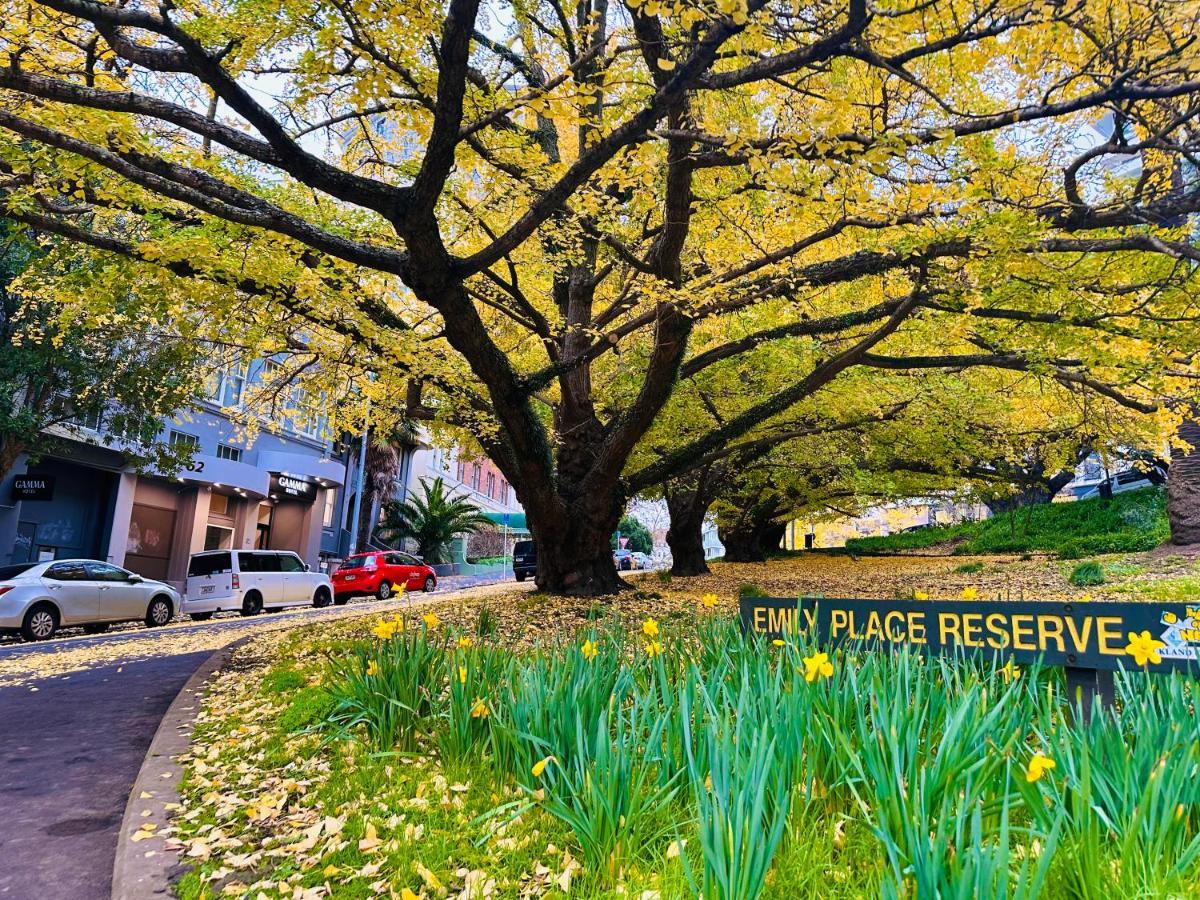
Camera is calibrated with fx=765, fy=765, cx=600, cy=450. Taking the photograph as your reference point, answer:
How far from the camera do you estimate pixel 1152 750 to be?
256 cm

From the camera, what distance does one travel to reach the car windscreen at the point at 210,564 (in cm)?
1842

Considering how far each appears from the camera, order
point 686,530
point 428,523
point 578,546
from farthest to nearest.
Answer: point 428,523 → point 686,530 → point 578,546

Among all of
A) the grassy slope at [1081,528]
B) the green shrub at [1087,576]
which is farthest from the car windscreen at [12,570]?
the grassy slope at [1081,528]

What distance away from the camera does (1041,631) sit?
3.91 meters

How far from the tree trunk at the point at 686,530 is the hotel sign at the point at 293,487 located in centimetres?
1658

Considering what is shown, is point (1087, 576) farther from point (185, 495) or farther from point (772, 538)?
point (185, 495)

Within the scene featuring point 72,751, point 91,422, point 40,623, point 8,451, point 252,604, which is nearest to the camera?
point 72,751

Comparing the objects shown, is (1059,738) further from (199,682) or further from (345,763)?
(199,682)

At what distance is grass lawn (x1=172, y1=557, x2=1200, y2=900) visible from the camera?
2.21 meters

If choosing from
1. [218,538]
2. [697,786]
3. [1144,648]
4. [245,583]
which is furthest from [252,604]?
[1144,648]

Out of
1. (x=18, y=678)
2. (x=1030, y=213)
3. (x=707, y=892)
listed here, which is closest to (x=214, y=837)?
(x=707, y=892)

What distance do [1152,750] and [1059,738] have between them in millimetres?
306

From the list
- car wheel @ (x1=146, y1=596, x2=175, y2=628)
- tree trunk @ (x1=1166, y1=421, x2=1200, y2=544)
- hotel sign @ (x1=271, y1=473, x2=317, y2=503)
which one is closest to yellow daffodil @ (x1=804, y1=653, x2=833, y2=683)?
tree trunk @ (x1=1166, y1=421, x2=1200, y2=544)

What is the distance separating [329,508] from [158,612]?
61.3 feet
